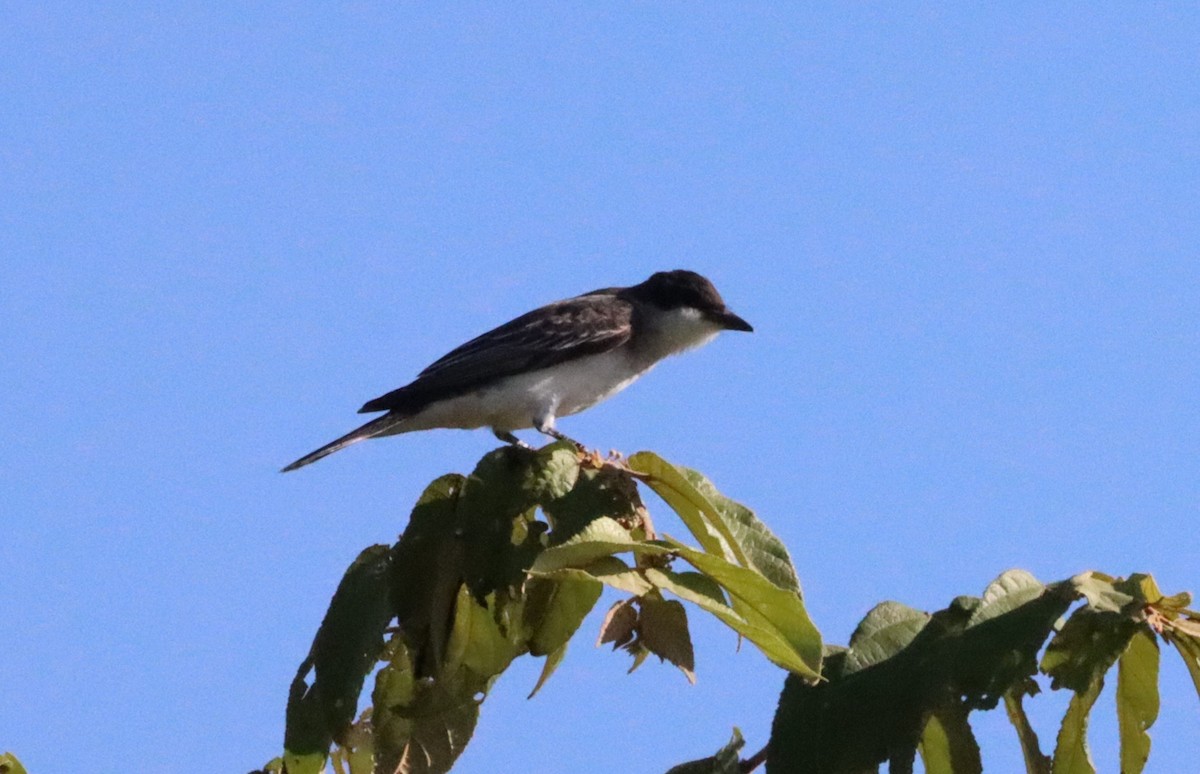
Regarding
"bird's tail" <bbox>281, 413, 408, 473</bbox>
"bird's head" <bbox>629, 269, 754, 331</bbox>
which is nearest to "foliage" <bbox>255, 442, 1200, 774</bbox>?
"bird's tail" <bbox>281, 413, 408, 473</bbox>

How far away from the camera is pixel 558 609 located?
11.4 ft

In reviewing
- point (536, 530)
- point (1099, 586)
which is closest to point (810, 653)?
point (1099, 586)

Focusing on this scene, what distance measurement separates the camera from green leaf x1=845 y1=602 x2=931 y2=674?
2930mm

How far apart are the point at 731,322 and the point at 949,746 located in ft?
25.2

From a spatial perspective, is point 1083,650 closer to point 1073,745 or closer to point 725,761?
point 1073,745

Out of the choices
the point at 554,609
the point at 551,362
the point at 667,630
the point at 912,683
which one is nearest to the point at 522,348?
the point at 551,362

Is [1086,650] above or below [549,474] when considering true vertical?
below

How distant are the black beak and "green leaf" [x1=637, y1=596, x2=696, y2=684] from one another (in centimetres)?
734

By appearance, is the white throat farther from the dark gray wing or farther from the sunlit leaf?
the sunlit leaf

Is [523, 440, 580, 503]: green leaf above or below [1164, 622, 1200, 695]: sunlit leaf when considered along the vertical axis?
above

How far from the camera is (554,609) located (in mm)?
3492

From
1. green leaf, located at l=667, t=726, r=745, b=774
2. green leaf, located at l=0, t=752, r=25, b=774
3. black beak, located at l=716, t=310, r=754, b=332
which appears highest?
black beak, located at l=716, t=310, r=754, b=332

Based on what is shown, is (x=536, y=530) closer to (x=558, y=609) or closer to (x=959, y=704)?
(x=558, y=609)

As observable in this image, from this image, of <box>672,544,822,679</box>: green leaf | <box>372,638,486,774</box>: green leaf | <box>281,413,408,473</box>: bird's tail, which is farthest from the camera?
<box>281,413,408,473</box>: bird's tail
